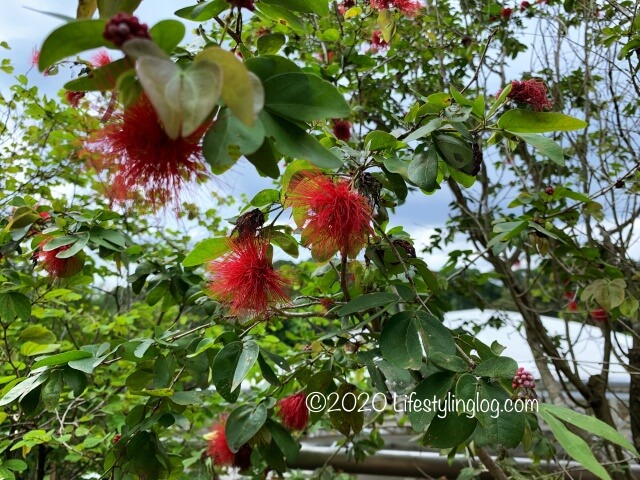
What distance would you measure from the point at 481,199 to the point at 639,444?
3.13 ft

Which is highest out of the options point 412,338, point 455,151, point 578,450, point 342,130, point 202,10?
point 342,130

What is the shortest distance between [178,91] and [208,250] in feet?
1.54

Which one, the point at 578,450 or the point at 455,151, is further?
the point at 455,151

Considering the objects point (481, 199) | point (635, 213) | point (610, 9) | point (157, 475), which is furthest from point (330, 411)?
point (610, 9)

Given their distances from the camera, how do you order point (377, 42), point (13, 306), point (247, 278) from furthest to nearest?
point (377, 42)
point (13, 306)
point (247, 278)

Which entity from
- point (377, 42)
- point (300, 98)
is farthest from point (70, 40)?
point (377, 42)

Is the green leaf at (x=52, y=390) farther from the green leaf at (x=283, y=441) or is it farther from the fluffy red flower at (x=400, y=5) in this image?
the fluffy red flower at (x=400, y=5)

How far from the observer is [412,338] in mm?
706

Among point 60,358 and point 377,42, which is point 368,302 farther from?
point 377,42

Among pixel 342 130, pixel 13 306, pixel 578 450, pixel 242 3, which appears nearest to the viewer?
pixel 578 450

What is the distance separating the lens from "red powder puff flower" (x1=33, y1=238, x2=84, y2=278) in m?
1.04

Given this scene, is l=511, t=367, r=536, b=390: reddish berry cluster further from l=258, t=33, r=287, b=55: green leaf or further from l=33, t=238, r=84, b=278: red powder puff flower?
l=33, t=238, r=84, b=278: red powder puff flower

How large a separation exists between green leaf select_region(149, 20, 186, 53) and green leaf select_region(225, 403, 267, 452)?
68cm

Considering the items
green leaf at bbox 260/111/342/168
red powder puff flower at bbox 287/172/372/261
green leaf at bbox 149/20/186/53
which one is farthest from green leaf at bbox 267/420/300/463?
green leaf at bbox 149/20/186/53
